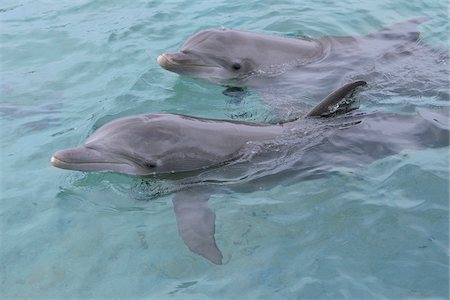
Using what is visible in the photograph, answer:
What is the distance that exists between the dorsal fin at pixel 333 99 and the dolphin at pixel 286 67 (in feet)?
5.47

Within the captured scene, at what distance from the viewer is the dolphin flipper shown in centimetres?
708

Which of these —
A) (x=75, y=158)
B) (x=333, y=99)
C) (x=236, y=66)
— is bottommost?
(x=236, y=66)

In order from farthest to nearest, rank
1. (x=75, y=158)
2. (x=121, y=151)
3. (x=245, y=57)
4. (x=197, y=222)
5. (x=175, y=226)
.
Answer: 1. (x=245, y=57)
2. (x=121, y=151)
3. (x=75, y=158)
4. (x=175, y=226)
5. (x=197, y=222)

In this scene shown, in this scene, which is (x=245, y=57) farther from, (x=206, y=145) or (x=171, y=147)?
(x=171, y=147)

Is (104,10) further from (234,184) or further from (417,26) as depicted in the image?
(234,184)

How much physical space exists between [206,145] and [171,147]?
1.57ft

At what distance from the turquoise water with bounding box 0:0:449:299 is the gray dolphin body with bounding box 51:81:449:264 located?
204mm

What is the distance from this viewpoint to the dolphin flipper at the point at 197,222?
7.08 metres

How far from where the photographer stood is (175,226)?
25.3ft

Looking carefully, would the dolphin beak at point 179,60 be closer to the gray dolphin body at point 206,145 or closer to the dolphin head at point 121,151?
the gray dolphin body at point 206,145

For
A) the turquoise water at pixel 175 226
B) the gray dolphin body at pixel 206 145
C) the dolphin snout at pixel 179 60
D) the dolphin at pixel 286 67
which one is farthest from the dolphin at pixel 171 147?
the dolphin snout at pixel 179 60

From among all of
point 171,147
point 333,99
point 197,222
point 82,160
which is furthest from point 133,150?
point 333,99

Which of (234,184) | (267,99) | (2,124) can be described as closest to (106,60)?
(2,124)

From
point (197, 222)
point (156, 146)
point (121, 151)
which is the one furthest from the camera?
point (156, 146)
